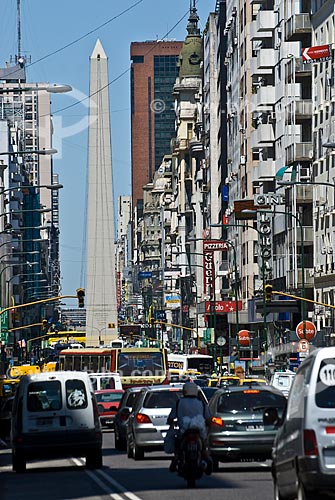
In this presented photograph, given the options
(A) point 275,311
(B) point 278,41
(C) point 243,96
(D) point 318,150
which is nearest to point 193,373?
(A) point 275,311

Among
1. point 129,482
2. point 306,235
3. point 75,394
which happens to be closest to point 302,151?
point 306,235

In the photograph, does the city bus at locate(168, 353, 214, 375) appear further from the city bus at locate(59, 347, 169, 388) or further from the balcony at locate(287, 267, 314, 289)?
the city bus at locate(59, 347, 169, 388)

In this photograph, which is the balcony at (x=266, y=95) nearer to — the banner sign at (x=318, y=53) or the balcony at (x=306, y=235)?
the balcony at (x=306, y=235)

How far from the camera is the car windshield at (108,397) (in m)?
47.6

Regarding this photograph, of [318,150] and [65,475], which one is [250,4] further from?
[65,475]

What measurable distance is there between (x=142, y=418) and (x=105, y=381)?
2177cm

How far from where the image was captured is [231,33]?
397 ft

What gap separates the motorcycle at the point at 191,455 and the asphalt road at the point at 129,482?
20 cm

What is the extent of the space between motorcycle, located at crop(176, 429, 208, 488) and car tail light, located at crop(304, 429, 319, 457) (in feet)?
24.8

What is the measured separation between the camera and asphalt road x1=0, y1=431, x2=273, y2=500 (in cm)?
2130

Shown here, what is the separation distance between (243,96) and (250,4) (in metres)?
6.45

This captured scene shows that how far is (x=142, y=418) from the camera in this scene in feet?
104

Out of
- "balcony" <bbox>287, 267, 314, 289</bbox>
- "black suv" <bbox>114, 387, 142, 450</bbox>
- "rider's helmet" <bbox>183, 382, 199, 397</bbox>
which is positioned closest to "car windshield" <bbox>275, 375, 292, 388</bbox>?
"black suv" <bbox>114, 387, 142, 450</bbox>

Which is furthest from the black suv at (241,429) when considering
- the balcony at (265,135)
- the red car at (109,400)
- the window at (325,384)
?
the balcony at (265,135)
